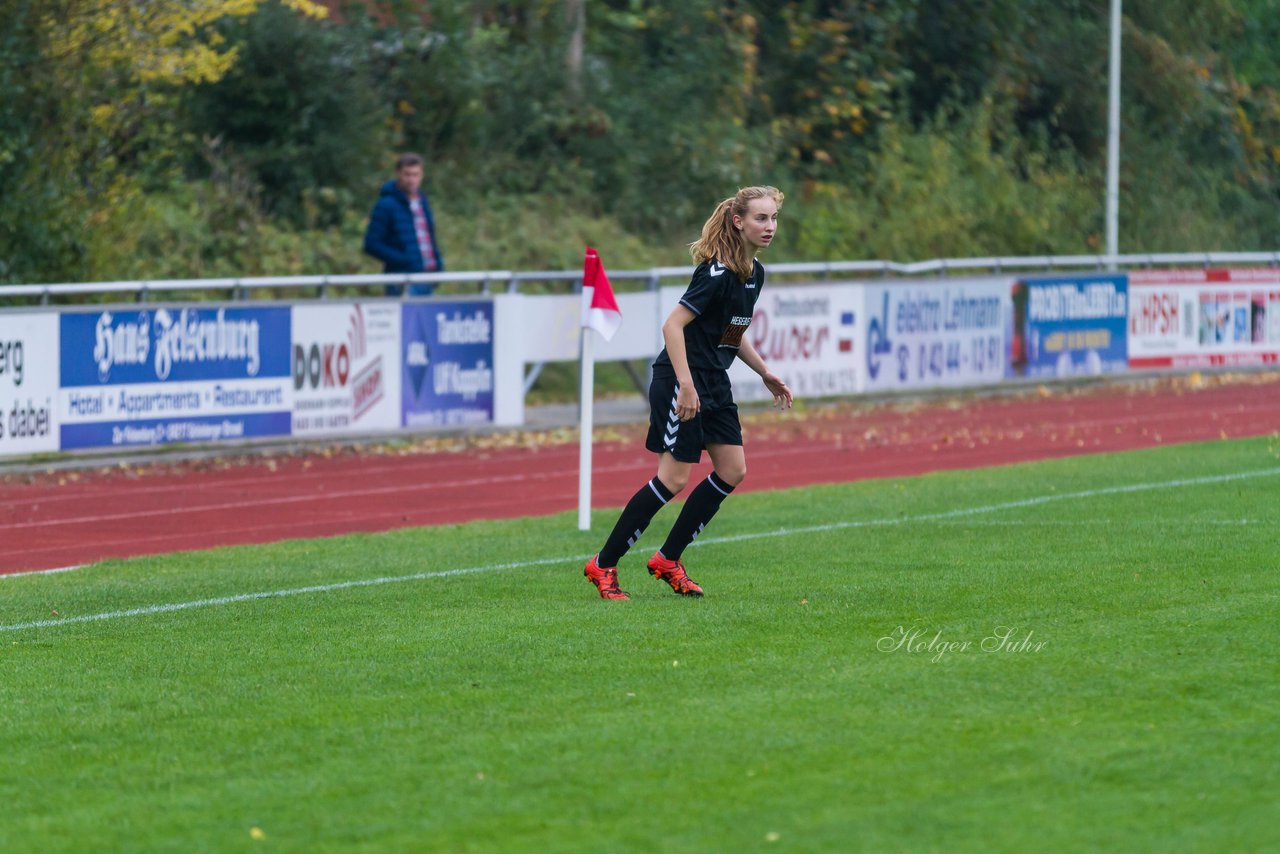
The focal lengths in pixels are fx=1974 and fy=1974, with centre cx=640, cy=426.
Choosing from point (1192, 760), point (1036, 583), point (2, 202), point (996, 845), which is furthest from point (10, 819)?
point (2, 202)

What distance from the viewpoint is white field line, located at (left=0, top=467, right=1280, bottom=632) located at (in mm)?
9141

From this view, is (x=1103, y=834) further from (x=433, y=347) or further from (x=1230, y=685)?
(x=433, y=347)

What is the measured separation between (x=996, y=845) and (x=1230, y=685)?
2030mm

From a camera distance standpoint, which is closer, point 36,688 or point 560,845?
point 560,845

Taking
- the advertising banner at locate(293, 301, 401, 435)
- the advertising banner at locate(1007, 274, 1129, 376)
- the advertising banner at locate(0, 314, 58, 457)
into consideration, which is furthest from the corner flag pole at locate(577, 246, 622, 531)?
the advertising banner at locate(1007, 274, 1129, 376)

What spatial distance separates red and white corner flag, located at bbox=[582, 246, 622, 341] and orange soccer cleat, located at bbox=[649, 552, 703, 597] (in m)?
2.70

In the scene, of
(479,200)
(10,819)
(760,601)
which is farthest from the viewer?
(479,200)

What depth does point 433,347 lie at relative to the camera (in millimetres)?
18938

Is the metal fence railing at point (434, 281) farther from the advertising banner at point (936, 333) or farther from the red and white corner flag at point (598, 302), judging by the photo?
the red and white corner flag at point (598, 302)

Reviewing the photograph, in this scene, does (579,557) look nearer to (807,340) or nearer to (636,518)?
(636,518)

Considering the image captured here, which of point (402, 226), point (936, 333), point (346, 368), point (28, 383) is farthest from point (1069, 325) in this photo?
point (28, 383)

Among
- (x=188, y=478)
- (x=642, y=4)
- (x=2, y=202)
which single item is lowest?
(x=188, y=478)

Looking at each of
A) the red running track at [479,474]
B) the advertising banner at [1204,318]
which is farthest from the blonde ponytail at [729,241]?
the advertising banner at [1204,318]

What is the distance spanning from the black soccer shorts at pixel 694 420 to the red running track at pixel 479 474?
15.0 ft
